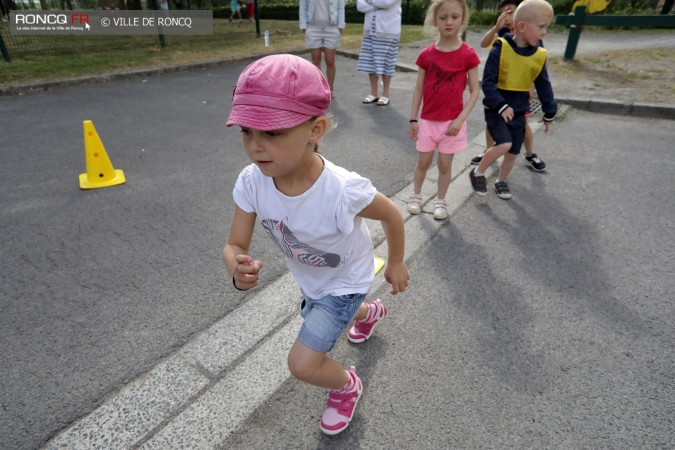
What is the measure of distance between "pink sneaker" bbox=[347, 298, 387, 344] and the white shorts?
5.56 meters

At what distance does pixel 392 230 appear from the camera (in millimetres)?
1703

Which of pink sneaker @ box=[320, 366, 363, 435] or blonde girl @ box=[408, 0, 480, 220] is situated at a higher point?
blonde girl @ box=[408, 0, 480, 220]

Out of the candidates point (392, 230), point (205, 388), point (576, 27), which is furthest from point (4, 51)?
point (576, 27)

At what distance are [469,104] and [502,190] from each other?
1077mm

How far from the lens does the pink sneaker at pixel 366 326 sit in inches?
87.0

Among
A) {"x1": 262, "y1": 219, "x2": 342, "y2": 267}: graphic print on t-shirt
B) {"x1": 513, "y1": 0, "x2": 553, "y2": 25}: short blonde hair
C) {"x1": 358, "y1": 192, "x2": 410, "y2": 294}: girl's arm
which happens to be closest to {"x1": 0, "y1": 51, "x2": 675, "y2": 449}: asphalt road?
{"x1": 358, "y1": 192, "x2": 410, "y2": 294}: girl's arm

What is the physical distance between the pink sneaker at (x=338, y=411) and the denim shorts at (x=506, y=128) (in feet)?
8.93

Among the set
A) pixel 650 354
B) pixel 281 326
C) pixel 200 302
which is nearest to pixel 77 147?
pixel 200 302

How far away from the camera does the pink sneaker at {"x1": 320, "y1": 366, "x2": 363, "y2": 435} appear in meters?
1.76

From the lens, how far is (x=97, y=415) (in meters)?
1.80

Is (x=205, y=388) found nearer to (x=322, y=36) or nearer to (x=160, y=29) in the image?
(x=322, y=36)

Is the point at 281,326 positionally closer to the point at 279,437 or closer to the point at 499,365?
the point at 279,437

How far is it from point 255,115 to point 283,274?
1.58 m

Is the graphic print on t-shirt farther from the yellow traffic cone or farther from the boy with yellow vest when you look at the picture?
the yellow traffic cone
